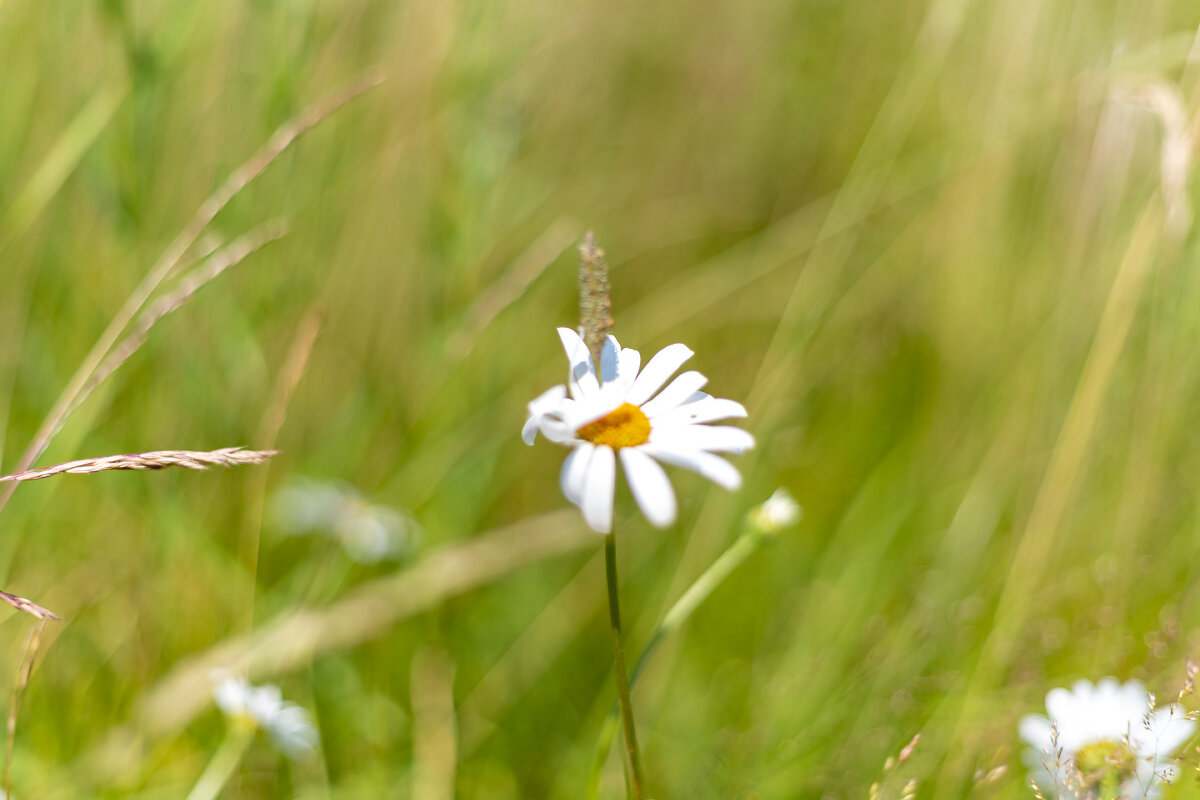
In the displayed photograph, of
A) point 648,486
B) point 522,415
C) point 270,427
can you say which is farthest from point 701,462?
point 522,415

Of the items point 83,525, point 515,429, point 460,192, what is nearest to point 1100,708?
point 515,429

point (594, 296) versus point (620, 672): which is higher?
point (594, 296)

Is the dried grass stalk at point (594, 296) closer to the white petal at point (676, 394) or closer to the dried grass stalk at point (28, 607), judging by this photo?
the white petal at point (676, 394)

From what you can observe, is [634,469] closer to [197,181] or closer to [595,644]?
[595,644]

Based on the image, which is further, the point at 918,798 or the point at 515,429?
the point at 515,429

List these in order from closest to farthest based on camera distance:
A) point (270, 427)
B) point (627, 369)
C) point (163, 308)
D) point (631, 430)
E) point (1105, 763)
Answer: point (631, 430)
point (627, 369)
point (1105, 763)
point (163, 308)
point (270, 427)

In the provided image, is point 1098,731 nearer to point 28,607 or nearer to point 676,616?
point 676,616

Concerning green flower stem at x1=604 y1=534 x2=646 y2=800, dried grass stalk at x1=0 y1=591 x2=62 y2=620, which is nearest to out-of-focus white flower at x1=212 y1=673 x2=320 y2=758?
dried grass stalk at x1=0 y1=591 x2=62 y2=620

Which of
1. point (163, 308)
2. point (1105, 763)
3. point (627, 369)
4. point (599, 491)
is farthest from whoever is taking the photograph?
point (163, 308)
